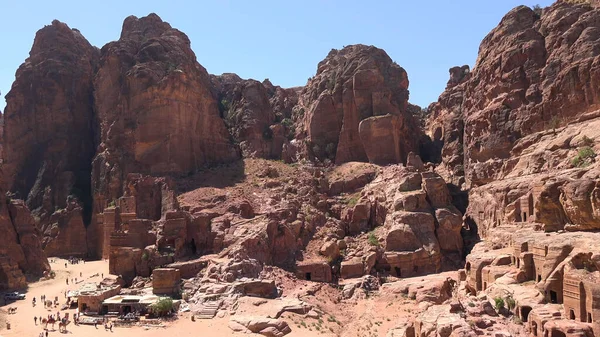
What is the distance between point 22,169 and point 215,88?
32524mm

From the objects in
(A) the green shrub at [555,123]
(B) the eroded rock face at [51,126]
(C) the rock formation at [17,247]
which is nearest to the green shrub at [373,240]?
(A) the green shrub at [555,123]

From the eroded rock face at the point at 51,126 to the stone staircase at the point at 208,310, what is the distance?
126 feet

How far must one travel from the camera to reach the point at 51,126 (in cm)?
7994

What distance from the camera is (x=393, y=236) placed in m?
53.2

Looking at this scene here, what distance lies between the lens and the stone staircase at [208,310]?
139 feet

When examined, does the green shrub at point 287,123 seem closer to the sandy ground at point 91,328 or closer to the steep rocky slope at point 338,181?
the steep rocky slope at point 338,181

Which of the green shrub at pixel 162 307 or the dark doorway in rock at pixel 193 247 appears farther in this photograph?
the dark doorway in rock at pixel 193 247

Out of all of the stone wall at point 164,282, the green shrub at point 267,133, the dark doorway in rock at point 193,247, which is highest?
the green shrub at point 267,133

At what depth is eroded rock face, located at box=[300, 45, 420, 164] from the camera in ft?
228

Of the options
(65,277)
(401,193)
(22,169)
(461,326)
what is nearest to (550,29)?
(401,193)

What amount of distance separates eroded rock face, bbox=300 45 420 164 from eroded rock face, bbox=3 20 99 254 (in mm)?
33872

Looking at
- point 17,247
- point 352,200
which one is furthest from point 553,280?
point 17,247

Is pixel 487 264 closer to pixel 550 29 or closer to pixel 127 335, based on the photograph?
pixel 127 335

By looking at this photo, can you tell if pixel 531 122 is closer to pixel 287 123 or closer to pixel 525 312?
pixel 525 312
